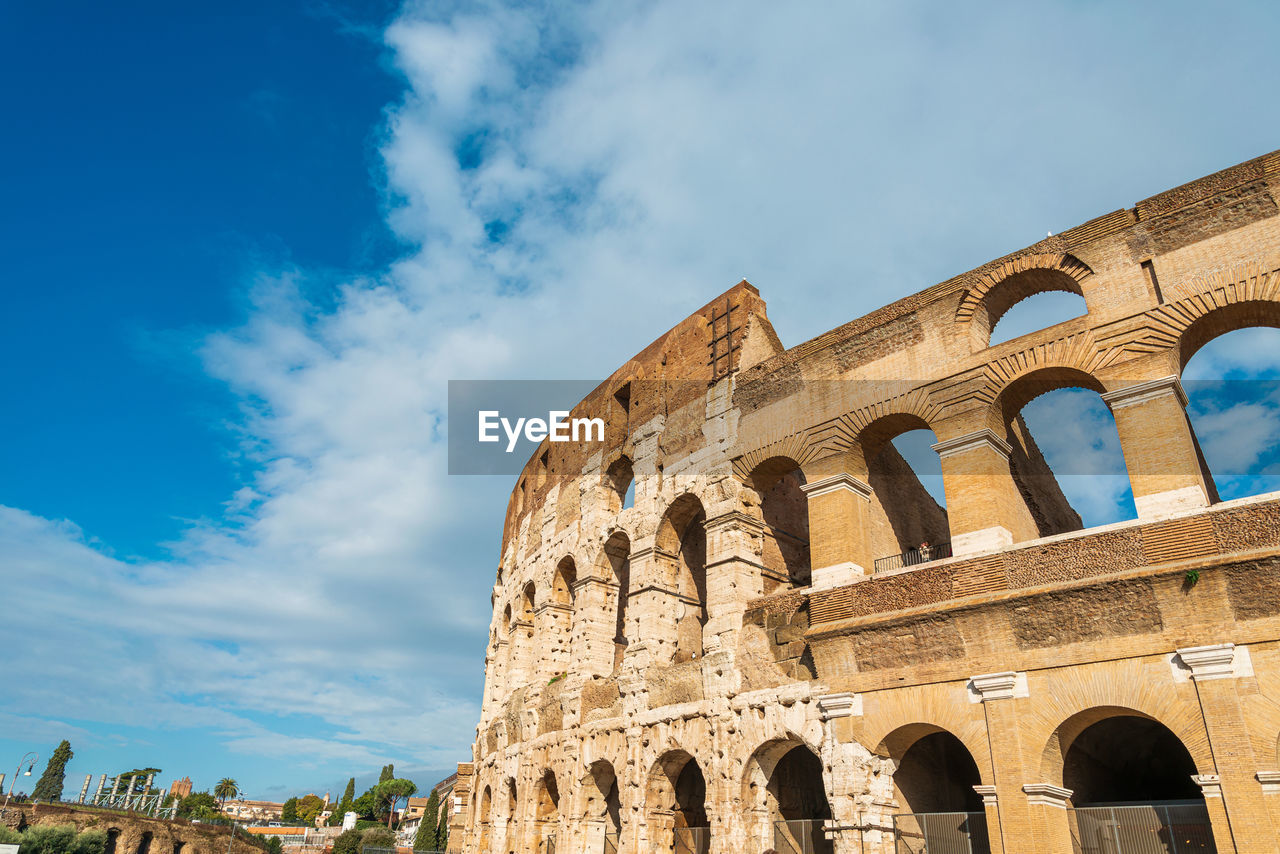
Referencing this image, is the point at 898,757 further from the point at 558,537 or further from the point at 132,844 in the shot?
the point at 132,844

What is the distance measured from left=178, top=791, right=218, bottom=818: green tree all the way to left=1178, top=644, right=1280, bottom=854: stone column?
72.9 meters

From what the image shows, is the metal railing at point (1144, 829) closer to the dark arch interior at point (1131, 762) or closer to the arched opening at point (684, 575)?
the dark arch interior at point (1131, 762)

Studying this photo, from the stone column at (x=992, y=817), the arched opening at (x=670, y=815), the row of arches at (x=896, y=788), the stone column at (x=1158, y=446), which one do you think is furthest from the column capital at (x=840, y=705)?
the stone column at (x=1158, y=446)

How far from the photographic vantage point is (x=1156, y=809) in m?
9.27

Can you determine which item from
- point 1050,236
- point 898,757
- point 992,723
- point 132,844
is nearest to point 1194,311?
point 1050,236

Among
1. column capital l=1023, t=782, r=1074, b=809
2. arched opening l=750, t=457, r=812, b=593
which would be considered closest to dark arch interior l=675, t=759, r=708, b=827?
arched opening l=750, t=457, r=812, b=593

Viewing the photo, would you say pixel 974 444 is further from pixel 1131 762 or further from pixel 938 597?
pixel 1131 762

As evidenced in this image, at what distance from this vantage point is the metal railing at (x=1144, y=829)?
351 inches

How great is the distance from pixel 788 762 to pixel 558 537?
7.84 m

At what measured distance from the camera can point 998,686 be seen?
395 inches

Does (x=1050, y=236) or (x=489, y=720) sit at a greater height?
(x=1050, y=236)

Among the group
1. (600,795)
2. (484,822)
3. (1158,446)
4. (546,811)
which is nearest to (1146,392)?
(1158,446)

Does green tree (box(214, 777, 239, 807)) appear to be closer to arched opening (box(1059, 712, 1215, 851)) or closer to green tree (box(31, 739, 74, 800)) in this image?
green tree (box(31, 739, 74, 800))

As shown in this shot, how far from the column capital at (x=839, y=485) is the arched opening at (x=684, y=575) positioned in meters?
2.78
